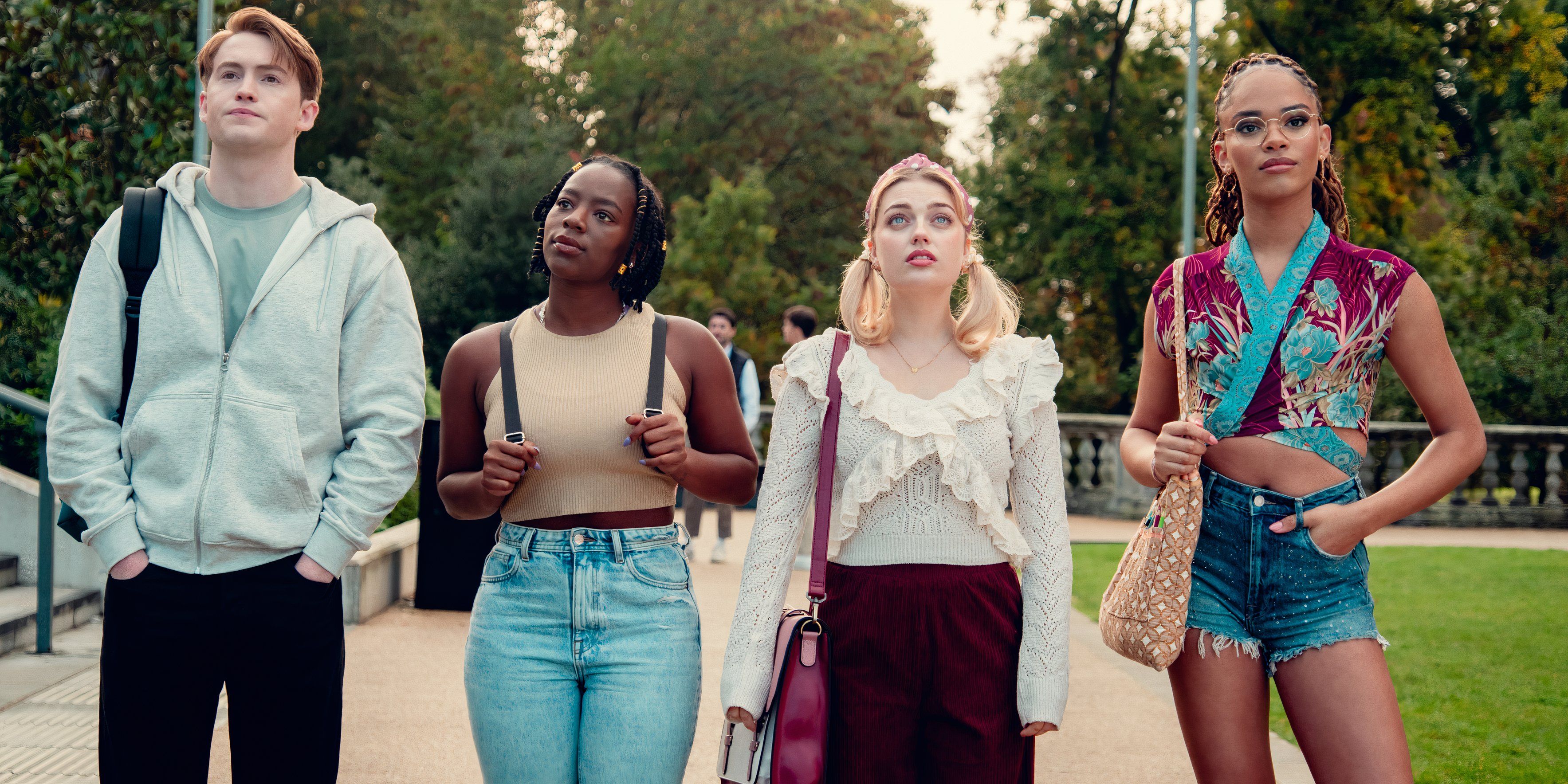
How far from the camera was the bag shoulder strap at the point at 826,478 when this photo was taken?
2799 mm

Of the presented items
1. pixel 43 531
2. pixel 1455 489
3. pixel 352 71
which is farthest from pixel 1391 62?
pixel 352 71

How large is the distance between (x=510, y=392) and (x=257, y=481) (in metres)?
0.57

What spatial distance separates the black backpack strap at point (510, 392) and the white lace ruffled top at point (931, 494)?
0.58 meters

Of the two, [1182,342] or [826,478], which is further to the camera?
[1182,342]

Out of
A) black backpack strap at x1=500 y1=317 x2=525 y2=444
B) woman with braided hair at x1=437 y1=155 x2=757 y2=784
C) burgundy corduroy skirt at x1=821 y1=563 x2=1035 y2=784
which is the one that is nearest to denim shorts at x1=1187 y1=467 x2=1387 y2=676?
burgundy corduroy skirt at x1=821 y1=563 x2=1035 y2=784

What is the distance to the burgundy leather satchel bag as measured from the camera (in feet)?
8.87

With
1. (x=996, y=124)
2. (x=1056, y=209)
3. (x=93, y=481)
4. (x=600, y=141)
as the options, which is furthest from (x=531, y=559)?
(x=600, y=141)

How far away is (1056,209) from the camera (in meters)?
20.1

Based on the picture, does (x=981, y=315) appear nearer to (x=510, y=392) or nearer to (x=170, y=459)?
(x=510, y=392)

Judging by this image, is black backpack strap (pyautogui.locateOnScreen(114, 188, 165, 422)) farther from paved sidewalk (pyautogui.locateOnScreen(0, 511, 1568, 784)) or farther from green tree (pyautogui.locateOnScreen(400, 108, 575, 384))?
green tree (pyautogui.locateOnScreen(400, 108, 575, 384))

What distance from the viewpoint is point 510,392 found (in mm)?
2959

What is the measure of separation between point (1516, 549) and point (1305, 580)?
1134 cm

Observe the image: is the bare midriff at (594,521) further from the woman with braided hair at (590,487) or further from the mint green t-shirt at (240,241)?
the mint green t-shirt at (240,241)

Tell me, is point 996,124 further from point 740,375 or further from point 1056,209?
point 740,375
